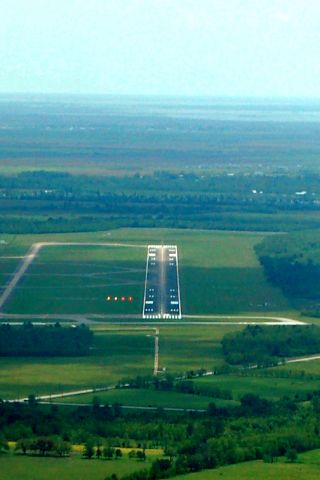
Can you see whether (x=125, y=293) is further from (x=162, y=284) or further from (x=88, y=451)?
(x=88, y=451)

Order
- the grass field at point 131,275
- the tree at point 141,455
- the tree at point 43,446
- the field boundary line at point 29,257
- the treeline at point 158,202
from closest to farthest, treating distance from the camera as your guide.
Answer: the tree at point 141,455 < the tree at point 43,446 < the grass field at point 131,275 < the field boundary line at point 29,257 < the treeline at point 158,202

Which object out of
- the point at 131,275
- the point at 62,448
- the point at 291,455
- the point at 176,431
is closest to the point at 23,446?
the point at 62,448

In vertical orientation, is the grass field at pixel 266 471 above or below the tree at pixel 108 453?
below

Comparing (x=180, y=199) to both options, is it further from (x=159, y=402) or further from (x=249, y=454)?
(x=249, y=454)

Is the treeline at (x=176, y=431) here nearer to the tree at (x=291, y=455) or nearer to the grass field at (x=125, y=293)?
the tree at (x=291, y=455)

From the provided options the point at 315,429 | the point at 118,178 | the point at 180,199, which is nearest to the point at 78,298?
the point at 315,429

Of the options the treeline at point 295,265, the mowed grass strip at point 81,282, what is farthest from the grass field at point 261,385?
the treeline at point 295,265
